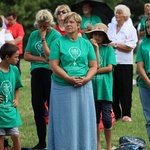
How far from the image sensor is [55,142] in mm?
7602

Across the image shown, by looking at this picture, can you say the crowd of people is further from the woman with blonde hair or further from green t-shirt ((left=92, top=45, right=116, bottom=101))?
the woman with blonde hair

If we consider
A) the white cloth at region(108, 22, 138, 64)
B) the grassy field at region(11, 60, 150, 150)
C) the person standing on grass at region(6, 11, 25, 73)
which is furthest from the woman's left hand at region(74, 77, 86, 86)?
the person standing on grass at region(6, 11, 25, 73)

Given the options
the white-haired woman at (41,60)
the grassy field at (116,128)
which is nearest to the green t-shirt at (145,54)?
the white-haired woman at (41,60)

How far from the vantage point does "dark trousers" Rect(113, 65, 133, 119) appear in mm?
11359

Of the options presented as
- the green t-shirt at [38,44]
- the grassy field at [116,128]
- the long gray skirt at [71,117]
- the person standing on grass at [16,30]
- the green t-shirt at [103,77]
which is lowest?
the grassy field at [116,128]

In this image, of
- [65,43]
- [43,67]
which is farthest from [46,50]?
[65,43]

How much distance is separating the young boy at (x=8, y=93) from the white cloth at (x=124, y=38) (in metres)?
3.72

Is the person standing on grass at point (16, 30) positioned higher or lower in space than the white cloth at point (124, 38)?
higher

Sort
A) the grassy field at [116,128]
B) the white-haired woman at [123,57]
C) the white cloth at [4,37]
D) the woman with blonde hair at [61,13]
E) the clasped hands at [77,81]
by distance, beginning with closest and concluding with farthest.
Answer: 1. the clasped hands at [77,81]
2. the woman with blonde hair at [61,13]
3. the grassy field at [116,128]
4. the white cloth at [4,37]
5. the white-haired woman at [123,57]

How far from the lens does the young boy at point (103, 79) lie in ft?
28.2

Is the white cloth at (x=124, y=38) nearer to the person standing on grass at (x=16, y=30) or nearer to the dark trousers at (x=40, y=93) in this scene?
the dark trousers at (x=40, y=93)

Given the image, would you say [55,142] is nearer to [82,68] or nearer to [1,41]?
[82,68]

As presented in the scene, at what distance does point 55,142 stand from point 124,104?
4.02 meters

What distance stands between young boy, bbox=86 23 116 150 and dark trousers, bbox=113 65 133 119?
252 centimetres
